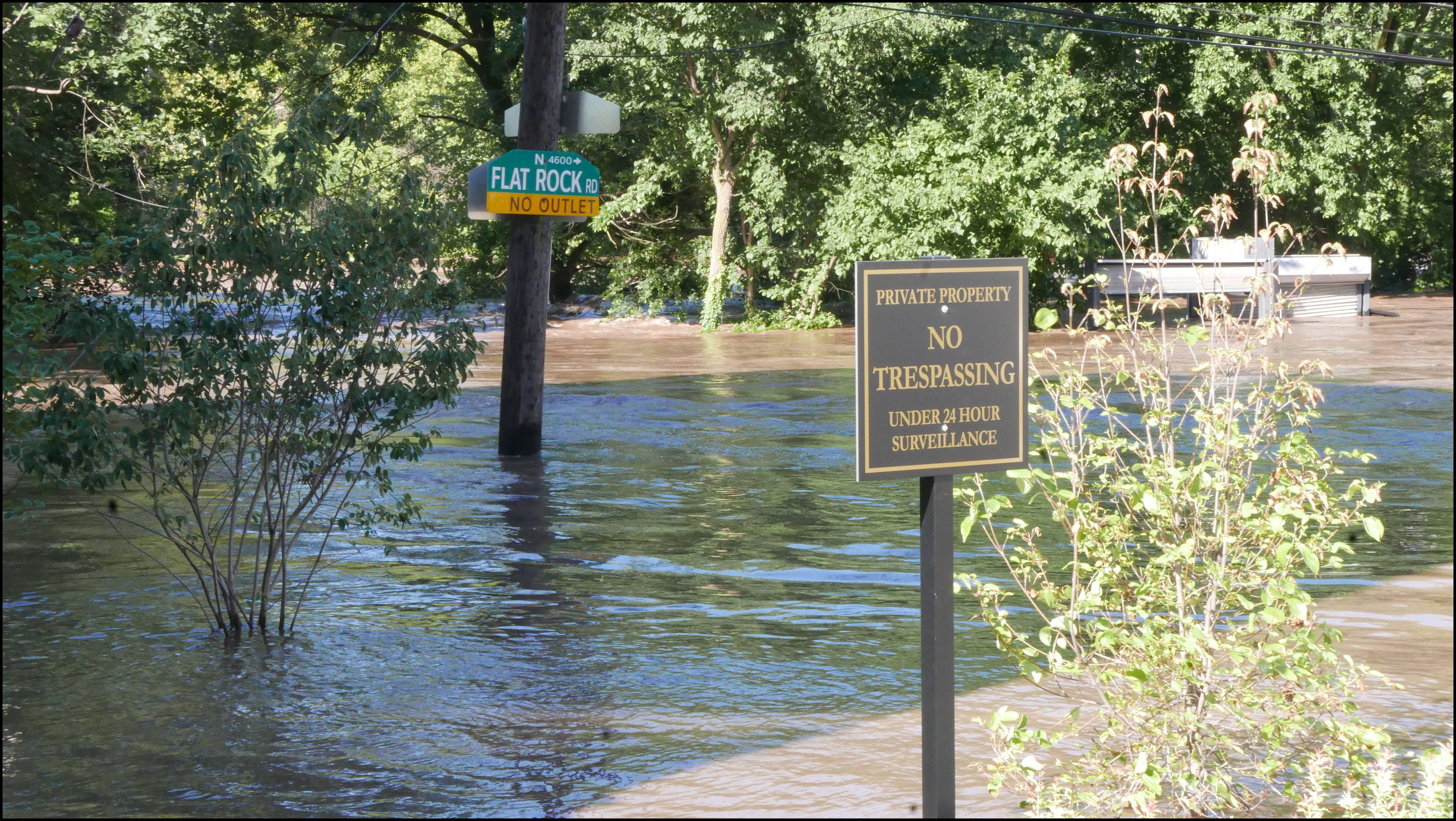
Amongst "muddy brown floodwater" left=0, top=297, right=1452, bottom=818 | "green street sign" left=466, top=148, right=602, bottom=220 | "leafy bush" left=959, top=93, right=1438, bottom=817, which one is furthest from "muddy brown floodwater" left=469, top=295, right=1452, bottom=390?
"leafy bush" left=959, top=93, right=1438, bottom=817

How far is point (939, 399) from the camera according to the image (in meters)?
4.52

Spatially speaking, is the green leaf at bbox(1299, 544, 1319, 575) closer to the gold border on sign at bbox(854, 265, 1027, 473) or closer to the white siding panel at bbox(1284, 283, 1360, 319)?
the gold border on sign at bbox(854, 265, 1027, 473)

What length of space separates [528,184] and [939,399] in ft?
30.9

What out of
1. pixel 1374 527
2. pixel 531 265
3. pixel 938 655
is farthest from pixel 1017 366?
pixel 531 265

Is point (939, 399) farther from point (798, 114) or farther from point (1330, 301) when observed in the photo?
point (1330, 301)

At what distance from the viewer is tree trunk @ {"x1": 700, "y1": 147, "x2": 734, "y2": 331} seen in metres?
33.8

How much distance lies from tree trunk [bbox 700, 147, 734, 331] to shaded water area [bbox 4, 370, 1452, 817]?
21.2 m

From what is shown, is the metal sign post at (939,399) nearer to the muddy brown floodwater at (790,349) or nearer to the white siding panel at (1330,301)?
the muddy brown floodwater at (790,349)

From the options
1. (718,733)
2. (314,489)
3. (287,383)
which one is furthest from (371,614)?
(718,733)

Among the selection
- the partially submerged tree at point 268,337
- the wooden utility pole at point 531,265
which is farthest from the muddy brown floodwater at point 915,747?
the wooden utility pole at point 531,265

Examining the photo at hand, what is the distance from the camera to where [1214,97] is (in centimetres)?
3891

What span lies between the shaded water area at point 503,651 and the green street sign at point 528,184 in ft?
8.29

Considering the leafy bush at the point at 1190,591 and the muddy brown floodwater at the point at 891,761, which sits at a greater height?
the leafy bush at the point at 1190,591

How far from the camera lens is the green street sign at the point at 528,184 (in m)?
13.3
